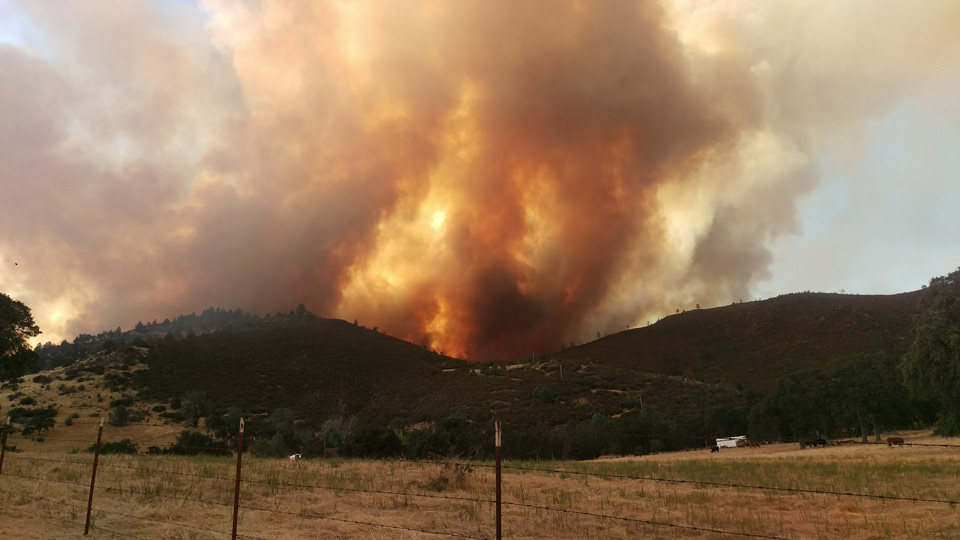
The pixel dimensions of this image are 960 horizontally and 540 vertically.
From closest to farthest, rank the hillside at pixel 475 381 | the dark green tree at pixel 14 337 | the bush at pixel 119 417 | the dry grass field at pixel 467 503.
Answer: the dry grass field at pixel 467 503 < the dark green tree at pixel 14 337 < the hillside at pixel 475 381 < the bush at pixel 119 417

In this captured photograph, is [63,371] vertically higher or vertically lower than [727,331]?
lower

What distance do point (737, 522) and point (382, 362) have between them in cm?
11016

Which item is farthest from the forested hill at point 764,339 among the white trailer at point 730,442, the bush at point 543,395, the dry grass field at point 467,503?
the dry grass field at point 467,503

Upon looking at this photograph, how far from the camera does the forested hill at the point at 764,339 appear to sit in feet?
349

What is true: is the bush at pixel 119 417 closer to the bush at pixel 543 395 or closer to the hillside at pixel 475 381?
the hillside at pixel 475 381

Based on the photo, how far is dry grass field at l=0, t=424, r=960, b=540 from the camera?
12.9 m

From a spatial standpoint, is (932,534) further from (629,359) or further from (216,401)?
(629,359)

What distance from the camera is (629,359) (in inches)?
5443

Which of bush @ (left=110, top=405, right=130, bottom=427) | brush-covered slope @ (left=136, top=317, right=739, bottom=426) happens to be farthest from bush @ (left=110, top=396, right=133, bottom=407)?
bush @ (left=110, top=405, right=130, bottom=427)

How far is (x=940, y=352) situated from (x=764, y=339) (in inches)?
3664

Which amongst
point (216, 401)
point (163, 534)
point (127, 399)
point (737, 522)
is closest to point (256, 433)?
point (216, 401)

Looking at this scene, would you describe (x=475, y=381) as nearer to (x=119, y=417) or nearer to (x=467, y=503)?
(x=119, y=417)

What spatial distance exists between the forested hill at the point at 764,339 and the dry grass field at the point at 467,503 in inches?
3350

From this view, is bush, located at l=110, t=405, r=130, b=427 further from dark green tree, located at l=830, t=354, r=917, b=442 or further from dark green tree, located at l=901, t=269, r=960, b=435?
dark green tree, located at l=901, t=269, r=960, b=435
